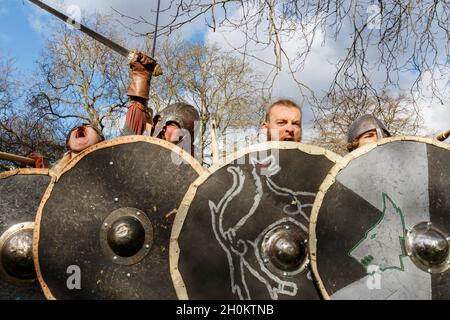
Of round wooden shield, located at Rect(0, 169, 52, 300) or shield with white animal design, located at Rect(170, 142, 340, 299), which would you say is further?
round wooden shield, located at Rect(0, 169, 52, 300)

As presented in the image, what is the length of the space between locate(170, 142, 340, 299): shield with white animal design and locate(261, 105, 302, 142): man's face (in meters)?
0.41

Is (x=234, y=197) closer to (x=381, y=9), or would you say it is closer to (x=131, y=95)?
(x=131, y=95)

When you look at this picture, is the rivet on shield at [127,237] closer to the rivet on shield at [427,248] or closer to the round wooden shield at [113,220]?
the round wooden shield at [113,220]

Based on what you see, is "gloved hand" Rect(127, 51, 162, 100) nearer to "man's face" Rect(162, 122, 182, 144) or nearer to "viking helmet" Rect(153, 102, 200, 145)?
"viking helmet" Rect(153, 102, 200, 145)

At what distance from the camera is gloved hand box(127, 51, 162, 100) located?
11.3 feet

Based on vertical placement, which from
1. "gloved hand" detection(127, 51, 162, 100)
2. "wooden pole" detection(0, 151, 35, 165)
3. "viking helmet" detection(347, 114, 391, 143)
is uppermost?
"gloved hand" detection(127, 51, 162, 100)

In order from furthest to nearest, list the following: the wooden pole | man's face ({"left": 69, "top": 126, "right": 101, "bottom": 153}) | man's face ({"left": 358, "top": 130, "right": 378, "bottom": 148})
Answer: the wooden pole → man's face ({"left": 358, "top": 130, "right": 378, "bottom": 148}) → man's face ({"left": 69, "top": 126, "right": 101, "bottom": 153})

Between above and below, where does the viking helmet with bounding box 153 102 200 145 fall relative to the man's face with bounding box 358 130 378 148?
above

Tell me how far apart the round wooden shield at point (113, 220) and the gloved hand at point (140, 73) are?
3.52 feet

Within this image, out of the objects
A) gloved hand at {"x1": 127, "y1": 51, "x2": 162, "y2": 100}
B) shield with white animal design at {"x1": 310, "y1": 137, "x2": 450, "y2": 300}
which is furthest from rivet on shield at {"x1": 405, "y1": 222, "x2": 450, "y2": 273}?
gloved hand at {"x1": 127, "y1": 51, "x2": 162, "y2": 100}

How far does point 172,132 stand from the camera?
3260 mm

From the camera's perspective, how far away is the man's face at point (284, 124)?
2633 millimetres

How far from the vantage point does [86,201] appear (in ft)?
7.88

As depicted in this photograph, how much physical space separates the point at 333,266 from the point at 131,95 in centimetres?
210
